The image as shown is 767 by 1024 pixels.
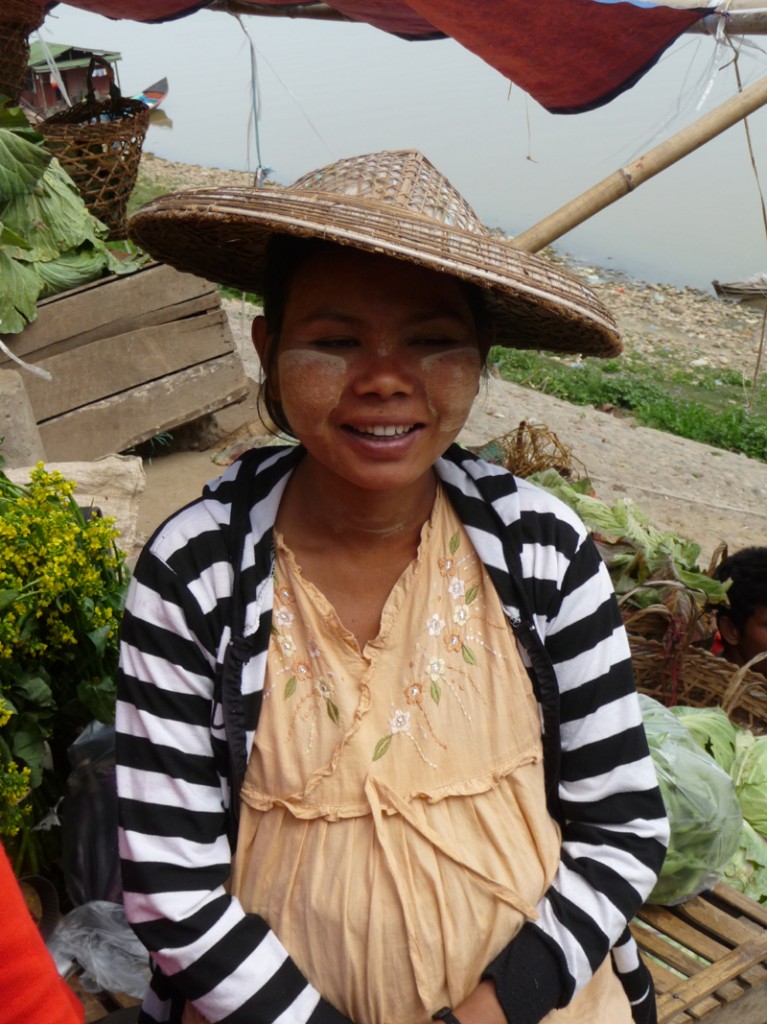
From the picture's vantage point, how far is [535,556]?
148 cm

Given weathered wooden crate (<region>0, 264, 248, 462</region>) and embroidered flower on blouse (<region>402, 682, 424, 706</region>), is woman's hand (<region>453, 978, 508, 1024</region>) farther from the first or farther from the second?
weathered wooden crate (<region>0, 264, 248, 462</region>)

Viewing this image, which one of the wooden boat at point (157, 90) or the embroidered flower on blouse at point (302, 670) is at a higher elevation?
the wooden boat at point (157, 90)

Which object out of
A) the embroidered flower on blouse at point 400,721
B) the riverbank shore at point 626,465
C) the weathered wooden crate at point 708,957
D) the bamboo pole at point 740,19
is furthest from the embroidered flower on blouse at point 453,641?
the bamboo pole at point 740,19

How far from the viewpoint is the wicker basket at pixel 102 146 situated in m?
4.70

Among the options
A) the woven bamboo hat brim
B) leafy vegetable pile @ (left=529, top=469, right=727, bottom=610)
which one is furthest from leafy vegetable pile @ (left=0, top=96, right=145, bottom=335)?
the woven bamboo hat brim

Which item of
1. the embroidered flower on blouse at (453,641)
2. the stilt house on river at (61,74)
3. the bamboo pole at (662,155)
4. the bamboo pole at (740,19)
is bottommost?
the embroidered flower on blouse at (453,641)

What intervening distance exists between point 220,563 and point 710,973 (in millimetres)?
1270

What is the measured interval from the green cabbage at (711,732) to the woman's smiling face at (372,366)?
1.69m

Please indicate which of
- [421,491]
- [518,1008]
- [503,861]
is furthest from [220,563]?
[518,1008]

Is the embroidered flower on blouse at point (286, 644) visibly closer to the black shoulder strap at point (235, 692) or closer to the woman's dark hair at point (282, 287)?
the black shoulder strap at point (235, 692)

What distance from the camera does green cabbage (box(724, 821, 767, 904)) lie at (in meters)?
2.56

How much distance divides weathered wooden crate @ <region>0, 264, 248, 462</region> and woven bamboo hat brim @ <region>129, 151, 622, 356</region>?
10.1ft

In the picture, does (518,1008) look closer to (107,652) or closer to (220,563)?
(220,563)

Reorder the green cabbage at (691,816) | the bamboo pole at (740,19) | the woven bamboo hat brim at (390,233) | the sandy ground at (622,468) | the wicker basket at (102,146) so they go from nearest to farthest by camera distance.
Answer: the woven bamboo hat brim at (390,233) → the green cabbage at (691,816) → the bamboo pole at (740,19) → the wicker basket at (102,146) → the sandy ground at (622,468)
